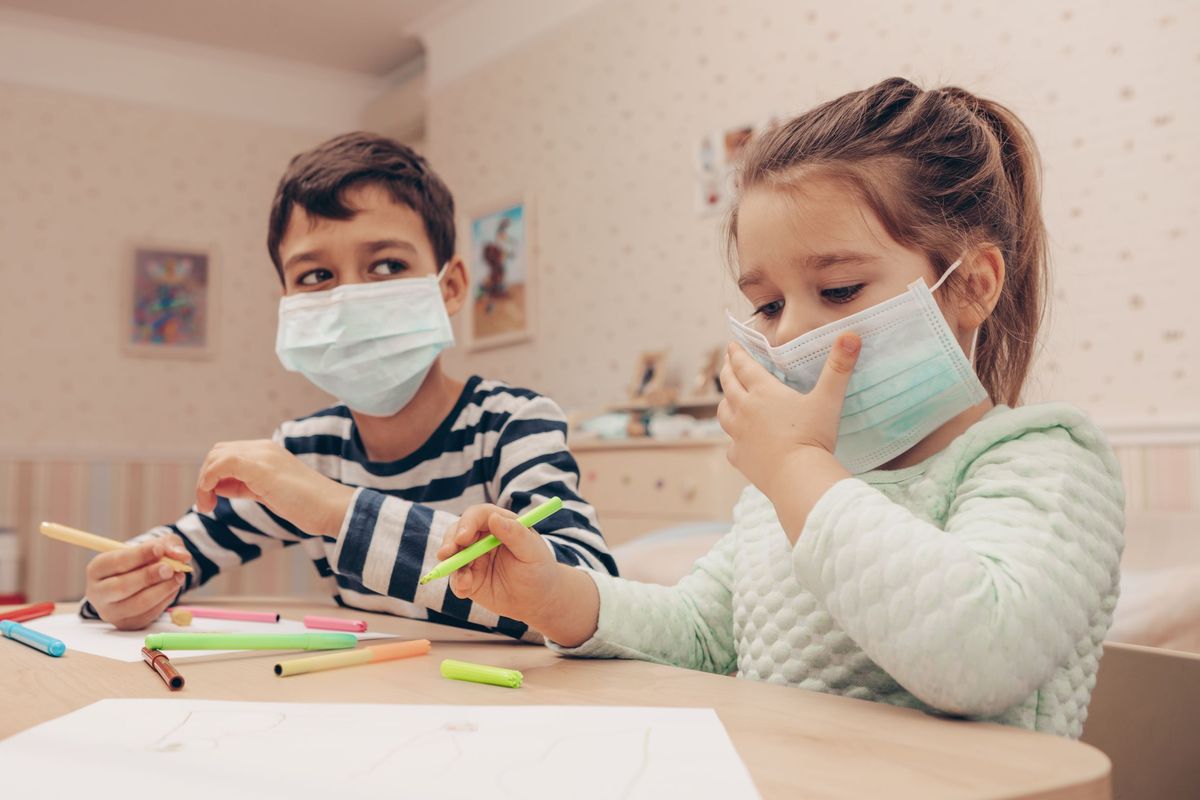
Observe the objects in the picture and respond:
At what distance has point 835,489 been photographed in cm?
61

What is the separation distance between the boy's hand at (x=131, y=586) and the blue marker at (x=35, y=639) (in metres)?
0.09

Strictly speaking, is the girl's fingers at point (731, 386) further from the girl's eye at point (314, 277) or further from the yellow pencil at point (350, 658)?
the girl's eye at point (314, 277)

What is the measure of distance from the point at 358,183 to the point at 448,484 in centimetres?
37

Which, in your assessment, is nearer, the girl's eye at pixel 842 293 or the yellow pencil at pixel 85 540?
the girl's eye at pixel 842 293

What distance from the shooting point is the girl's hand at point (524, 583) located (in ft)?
2.29

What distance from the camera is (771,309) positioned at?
2.56ft

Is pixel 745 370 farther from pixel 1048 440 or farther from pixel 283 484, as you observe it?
pixel 283 484

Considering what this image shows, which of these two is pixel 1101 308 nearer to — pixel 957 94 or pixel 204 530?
pixel 957 94

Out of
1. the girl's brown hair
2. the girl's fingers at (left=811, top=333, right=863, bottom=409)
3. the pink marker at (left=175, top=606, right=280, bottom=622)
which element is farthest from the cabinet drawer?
the girl's fingers at (left=811, top=333, right=863, bottom=409)

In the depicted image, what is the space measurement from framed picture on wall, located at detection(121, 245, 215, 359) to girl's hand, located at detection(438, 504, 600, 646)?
174 inches

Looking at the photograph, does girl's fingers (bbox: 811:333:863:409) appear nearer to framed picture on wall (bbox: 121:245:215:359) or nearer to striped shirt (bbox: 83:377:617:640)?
striped shirt (bbox: 83:377:617:640)

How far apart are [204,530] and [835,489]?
0.89 m

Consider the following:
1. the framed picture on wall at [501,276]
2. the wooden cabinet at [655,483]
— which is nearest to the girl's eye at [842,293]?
the wooden cabinet at [655,483]

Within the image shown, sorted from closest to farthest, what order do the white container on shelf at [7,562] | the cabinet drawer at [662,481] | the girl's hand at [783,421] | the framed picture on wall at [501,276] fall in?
the girl's hand at [783,421]
the cabinet drawer at [662,481]
the framed picture on wall at [501,276]
the white container on shelf at [7,562]
